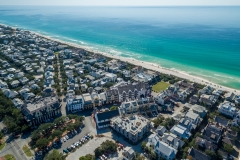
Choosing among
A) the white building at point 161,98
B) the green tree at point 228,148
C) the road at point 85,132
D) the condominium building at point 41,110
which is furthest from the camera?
the white building at point 161,98

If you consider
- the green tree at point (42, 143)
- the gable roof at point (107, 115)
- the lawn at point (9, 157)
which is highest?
the gable roof at point (107, 115)

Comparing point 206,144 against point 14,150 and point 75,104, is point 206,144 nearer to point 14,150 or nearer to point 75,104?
point 75,104

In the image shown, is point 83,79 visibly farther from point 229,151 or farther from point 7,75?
point 229,151

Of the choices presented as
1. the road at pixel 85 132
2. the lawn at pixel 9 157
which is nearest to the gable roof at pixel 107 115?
the road at pixel 85 132

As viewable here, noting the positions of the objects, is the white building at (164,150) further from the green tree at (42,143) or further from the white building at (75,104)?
the white building at (75,104)

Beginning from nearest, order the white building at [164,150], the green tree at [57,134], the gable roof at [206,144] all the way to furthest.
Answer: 1. the white building at [164,150]
2. the gable roof at [206,144]
3. the green tree at [57,134]

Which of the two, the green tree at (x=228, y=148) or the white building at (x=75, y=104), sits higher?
the green tree at (x=228, y=148)

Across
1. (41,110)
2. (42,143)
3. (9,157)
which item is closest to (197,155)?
(42,143)

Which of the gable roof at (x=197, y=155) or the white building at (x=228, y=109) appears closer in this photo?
the gable roof at (x=197, y=155)
